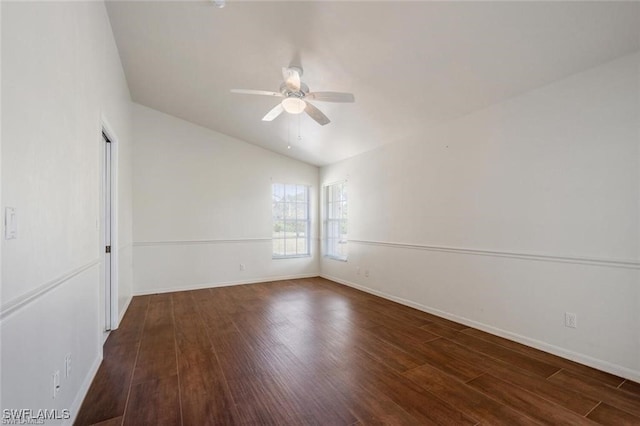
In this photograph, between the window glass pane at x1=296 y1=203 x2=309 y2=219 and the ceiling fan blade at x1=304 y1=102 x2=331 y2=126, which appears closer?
the ceiling fan blade at x1=304 y1=102 x2=331 y2=126

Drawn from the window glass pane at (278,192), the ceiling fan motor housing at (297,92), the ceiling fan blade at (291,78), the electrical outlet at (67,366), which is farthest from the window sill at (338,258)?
the electrical outlet at (67,366)

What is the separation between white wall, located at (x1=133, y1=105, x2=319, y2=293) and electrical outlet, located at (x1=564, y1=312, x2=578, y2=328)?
4.56 meters

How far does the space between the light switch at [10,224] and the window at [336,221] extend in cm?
486

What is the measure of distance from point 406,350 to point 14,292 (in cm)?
275

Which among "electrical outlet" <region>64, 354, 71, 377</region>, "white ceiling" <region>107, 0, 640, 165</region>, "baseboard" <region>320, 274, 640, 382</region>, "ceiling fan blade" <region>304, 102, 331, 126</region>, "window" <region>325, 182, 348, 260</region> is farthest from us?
"window" <region>325, 182, 348, 260</region>

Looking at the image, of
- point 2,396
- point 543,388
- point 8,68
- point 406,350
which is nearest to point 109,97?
point 8,68

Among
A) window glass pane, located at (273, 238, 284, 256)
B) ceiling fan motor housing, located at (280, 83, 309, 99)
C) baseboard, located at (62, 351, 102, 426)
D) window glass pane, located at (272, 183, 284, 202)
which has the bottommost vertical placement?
baseboard, located at (62, 351, 102, 426)

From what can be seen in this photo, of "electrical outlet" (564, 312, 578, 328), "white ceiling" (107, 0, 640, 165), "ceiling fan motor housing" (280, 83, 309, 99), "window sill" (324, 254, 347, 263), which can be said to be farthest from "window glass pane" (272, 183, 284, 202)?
"electrical outlet" (564, 312, 578, 328)

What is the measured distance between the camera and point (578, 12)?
1.95m

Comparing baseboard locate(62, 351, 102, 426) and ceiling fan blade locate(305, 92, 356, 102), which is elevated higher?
ceiling fan blade locate(305, 92, 356, 102)

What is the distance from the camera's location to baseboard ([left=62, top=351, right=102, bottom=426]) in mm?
1743

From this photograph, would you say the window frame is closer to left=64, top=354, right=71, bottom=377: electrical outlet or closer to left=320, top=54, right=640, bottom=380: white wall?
left=320, top=54, right=640, bottom=380: white wall

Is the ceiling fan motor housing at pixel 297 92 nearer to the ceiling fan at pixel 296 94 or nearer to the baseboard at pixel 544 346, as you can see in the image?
the ceiling fan at pixel 296 94

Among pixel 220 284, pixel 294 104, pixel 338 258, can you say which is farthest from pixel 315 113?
pixel 220 284
